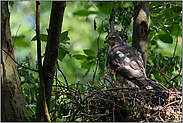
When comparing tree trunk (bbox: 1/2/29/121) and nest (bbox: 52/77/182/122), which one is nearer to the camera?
tree trunk (bbox: 1/2/29/121)

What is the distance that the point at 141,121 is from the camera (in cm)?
221

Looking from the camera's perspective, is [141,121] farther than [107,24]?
No

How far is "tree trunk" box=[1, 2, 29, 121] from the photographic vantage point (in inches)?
66.3

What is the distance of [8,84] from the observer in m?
1.71

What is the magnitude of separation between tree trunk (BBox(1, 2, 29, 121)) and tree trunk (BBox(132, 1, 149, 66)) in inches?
93.7

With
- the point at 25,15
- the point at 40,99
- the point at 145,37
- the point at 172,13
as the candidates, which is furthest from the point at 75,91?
the point at 25,15

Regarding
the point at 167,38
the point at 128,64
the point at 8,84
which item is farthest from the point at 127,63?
the point at 8,84

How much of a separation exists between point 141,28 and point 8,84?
8.48 feet

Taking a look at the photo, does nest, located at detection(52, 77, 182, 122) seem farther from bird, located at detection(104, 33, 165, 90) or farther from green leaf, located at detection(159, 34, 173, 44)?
green leaf, located at detection(159, 34, 173, 44)

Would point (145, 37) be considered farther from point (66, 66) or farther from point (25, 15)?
point (25, 15)

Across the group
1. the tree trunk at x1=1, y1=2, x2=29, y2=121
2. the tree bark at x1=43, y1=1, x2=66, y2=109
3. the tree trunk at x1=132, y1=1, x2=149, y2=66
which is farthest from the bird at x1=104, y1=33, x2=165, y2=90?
the tree trunk at x1=1, y1=2, x2=29, y2=121

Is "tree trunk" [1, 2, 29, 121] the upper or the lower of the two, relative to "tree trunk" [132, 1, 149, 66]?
lower

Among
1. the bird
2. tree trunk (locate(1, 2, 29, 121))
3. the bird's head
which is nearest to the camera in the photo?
tree trunk (locate(1, 2, 29, 121))

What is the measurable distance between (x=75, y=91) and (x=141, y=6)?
86.1 inches
